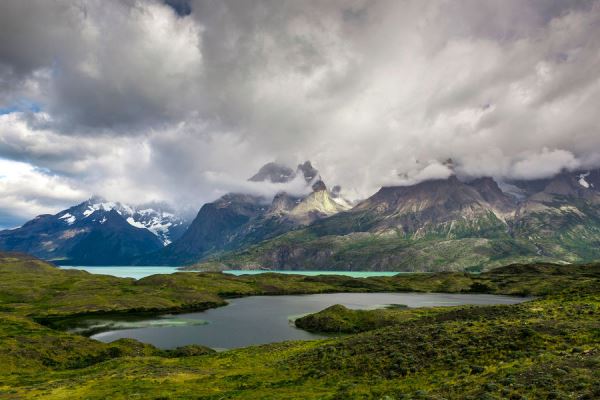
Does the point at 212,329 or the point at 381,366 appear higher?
the point at 381,366

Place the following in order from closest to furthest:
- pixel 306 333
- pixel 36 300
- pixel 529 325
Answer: pixel 529 325, pixel 306 333, pixel 36 300

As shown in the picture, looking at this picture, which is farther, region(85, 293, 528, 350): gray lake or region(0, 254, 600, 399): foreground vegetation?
region(85, 293, 528, 350): gray lake

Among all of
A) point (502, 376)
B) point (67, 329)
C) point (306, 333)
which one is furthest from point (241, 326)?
point (502, 376)

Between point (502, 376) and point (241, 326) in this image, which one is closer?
point (502, 376)

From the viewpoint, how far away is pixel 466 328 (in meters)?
63.8

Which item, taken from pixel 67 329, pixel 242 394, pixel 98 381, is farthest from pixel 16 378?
pixel 67 329

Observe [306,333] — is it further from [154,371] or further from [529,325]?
[529,325]

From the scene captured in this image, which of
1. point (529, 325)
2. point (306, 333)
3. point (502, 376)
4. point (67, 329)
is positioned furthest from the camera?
point (67, 329)

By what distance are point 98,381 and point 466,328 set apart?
62.7 metres

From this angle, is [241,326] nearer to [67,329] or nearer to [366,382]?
[67,329]

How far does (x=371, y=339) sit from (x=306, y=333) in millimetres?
61290

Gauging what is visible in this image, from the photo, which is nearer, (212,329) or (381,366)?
(381,366)

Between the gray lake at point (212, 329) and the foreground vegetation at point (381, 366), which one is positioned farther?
the gray lake at point (212, 329)

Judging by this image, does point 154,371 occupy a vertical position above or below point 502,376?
below
